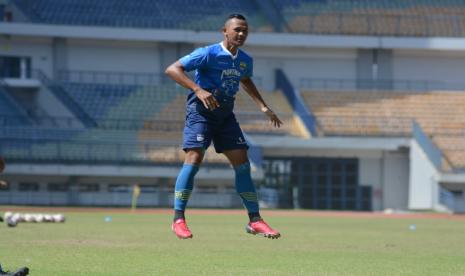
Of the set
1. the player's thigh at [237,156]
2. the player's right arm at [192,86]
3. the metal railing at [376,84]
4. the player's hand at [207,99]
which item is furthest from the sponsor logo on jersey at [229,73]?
the metal railing at [376,84]

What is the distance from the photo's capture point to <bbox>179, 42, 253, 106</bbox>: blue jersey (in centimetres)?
1040

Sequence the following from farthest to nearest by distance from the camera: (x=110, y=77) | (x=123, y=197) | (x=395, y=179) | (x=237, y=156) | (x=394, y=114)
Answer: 1. (x=110, y=77)
2. (x=395, y=179)
3. (x=394, y=114)
4. (x=123, y=197)
5. (x=237, y=156)

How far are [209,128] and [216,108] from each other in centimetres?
21

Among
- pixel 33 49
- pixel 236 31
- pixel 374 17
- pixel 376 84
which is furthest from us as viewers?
pixel 374 17

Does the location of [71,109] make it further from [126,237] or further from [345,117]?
[126,237]

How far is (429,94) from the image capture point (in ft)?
160

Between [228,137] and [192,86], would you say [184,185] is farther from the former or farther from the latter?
[192,86]

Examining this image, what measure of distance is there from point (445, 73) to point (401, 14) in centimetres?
357

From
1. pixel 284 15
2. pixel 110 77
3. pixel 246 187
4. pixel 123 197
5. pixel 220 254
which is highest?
pixel 284 15

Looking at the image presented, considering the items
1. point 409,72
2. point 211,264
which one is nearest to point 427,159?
point 409,72

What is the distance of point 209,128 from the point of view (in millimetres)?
10539

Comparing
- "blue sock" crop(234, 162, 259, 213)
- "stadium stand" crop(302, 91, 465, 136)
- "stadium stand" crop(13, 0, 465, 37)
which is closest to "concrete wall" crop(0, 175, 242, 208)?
"stadium stand" crop(302, 91, 465, 136)

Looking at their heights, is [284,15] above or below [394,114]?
above

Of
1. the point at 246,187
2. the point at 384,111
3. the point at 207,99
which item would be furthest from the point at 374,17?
the point at 207,99
